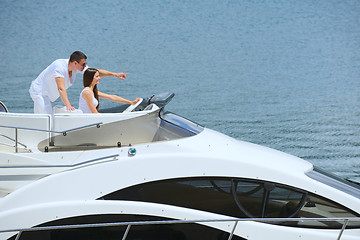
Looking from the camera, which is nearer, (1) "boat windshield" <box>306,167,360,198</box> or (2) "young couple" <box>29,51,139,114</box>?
(1) "boat windshield" <box>306,167,360,198</box>

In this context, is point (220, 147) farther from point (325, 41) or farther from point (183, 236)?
point (325, 41)

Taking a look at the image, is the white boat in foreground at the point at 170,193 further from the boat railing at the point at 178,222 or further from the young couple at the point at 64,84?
the young couple at the point at 64,84

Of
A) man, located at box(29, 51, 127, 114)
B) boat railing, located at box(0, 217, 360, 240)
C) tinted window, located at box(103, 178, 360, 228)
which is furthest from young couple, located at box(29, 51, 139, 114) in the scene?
boat railing, located at box(0, 217, 360, 240)

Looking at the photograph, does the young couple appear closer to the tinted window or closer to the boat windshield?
the tinted window

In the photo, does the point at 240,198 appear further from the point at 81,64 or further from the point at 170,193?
the point at 81,64

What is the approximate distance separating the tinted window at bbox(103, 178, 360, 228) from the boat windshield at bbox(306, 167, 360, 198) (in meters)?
0.17

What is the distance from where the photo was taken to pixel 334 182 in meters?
3.24

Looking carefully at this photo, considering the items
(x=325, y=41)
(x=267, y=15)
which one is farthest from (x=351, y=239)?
(x=267, y=15)

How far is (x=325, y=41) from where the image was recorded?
23156 millimetres

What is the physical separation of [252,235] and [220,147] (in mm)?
660

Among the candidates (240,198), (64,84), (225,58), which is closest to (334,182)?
(240,198)

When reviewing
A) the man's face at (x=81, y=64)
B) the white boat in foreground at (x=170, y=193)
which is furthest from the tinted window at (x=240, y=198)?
the man's face at (x=81, y=64)

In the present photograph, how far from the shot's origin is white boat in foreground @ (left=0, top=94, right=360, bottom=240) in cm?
281

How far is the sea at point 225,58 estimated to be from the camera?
11188mm
